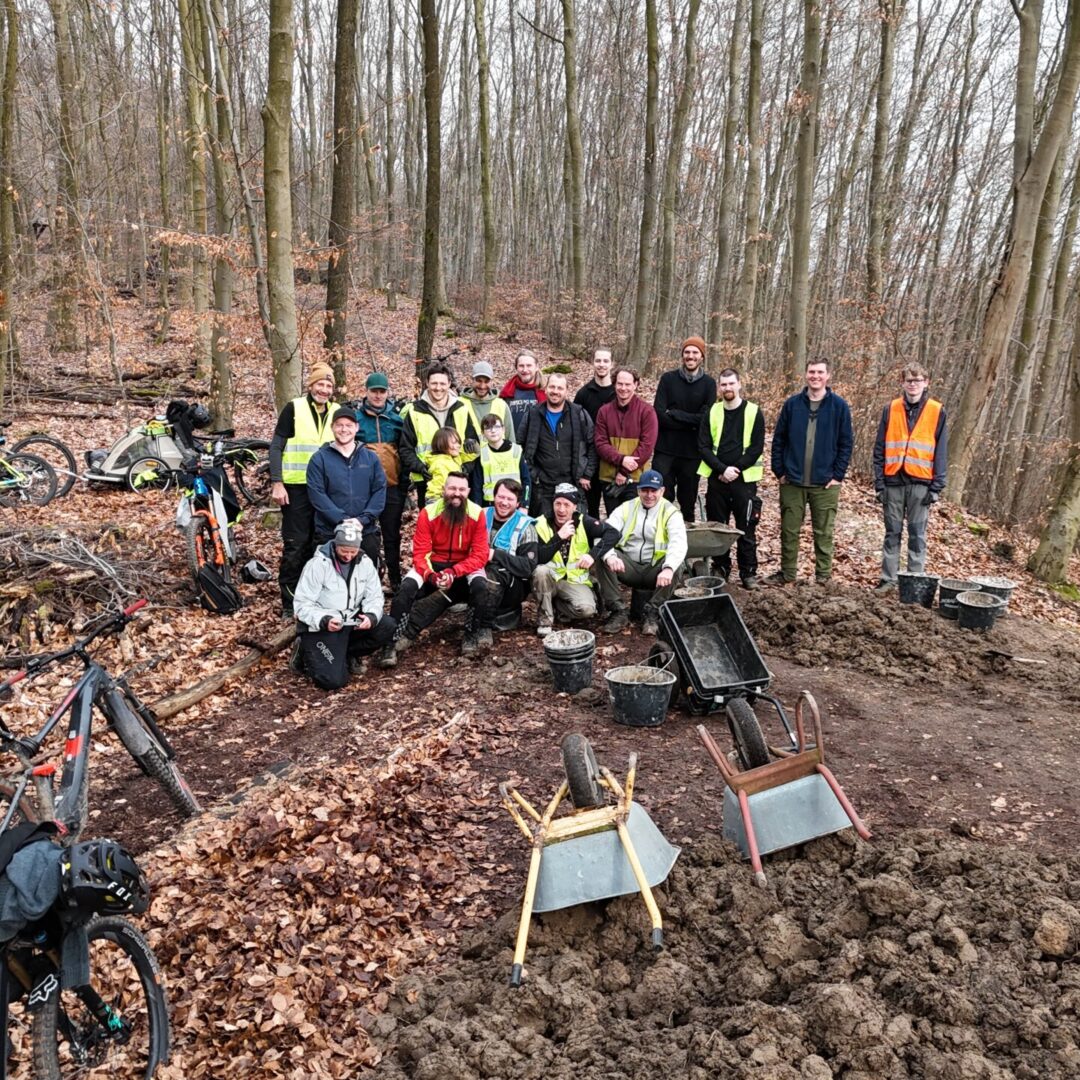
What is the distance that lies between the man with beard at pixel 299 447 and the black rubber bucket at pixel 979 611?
5689 mm

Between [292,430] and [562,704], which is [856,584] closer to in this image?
[562,704]

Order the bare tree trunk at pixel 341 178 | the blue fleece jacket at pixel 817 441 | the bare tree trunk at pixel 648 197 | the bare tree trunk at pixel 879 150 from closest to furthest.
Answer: the blue fleece jacket at pixel 817 441 → the bare tree trunk at pixel 341 178 → the bare tree trunk at pixel 879 150 → the bare tree trunk at pixel 648 197

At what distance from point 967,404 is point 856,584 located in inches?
153

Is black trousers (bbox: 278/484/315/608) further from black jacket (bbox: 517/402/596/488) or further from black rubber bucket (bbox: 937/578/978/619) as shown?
black rubber bucket (bbox: 937/578/978/619)

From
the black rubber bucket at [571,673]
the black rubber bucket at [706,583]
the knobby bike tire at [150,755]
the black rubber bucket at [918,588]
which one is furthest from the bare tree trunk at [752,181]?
the knobby bike tire at [150,755]

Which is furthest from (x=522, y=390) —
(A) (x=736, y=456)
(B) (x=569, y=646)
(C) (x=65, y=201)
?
(C) (x=65, y=201)

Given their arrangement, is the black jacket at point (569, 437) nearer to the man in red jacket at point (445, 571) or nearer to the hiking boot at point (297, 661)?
the man in red jacket at point (445, 571)

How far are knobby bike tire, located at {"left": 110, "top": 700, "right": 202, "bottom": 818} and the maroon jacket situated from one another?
4.69m

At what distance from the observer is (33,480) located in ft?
35.1

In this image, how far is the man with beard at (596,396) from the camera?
8078 mm

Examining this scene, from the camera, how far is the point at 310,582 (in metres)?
6.43

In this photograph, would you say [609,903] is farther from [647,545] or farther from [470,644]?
[647,545]

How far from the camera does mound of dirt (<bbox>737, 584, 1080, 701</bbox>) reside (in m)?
6.44

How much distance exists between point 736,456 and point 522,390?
7.49 feet
